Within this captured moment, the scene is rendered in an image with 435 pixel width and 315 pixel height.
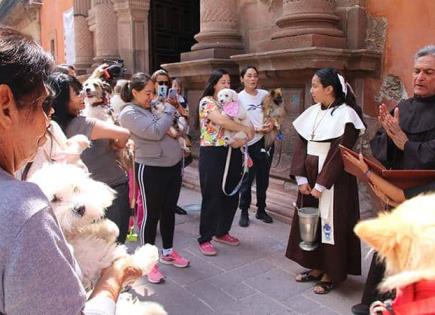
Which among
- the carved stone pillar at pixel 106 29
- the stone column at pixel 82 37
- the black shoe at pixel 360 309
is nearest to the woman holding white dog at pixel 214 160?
the black shoe at pixel 360 309

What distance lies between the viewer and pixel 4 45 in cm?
93

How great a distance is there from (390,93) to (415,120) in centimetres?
268

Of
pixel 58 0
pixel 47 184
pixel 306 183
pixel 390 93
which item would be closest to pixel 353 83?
pixel 390 93

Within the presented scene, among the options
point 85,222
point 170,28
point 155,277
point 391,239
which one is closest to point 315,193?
point 155,277

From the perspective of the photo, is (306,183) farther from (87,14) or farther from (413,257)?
(87,14)

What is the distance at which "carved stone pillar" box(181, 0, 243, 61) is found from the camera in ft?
22.7

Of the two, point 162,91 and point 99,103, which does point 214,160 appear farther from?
point 99,103

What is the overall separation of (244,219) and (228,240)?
0.65 meters

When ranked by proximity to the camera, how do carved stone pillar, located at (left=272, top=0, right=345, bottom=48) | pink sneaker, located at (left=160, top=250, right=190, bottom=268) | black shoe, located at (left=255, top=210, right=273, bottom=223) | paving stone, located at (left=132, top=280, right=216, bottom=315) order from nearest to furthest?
paving stone, located at (left=132, top=280, right=216, bottom=315) → pink sneaker, located at (left=160, top=250, right=190, bottom=268) → black shoe, located at (left=255, top=210, right=273, bottom=223) → carved stone pillar, located at (left=272, top=0, right=345, bottom=48)

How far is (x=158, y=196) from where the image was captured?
371cm

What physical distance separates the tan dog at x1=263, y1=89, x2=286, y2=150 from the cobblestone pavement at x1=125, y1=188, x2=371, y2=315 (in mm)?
1315

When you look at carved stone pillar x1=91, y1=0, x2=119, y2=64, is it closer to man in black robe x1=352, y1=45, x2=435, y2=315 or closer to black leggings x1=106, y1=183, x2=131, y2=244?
black leggings x1=106, y1=183, x2=131, y2=244

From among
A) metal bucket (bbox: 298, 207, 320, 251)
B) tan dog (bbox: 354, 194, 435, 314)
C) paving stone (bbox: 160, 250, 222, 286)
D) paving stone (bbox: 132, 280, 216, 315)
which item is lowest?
paving stone (bbox: 132, 280, 216, 315)

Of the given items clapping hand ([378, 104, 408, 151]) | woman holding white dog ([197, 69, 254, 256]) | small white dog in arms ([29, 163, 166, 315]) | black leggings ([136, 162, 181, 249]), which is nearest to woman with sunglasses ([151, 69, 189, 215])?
woman holding white dog ([197, 69, 254, 256])
